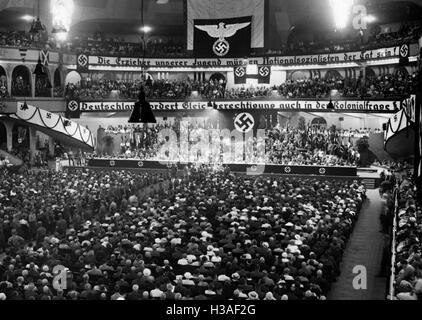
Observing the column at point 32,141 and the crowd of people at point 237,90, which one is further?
the crowd of people at point 237,90

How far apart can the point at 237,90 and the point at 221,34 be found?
547cm

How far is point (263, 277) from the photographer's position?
532 inches

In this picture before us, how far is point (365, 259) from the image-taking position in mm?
18859

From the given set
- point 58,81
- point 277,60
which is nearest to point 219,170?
point 277,60

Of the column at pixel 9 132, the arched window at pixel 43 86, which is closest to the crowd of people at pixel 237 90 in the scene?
the arched window at pixel 43 86

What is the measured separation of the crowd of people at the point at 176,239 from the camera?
513 inches

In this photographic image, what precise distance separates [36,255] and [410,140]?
78.6 feet

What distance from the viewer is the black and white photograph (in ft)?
45.0

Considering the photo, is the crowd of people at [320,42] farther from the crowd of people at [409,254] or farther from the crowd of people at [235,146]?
the crowd of people at [409,254]

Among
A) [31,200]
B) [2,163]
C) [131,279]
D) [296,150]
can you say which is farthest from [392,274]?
[2,163]

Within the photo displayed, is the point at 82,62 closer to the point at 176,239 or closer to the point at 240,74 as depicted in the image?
the point at 240,74

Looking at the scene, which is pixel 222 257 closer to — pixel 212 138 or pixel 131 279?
pixel 131 279

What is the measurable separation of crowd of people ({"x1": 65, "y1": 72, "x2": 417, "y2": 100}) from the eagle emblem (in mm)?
4105

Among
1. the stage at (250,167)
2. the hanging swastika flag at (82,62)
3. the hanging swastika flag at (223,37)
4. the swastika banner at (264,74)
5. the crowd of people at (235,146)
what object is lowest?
the stage at (250,167)
